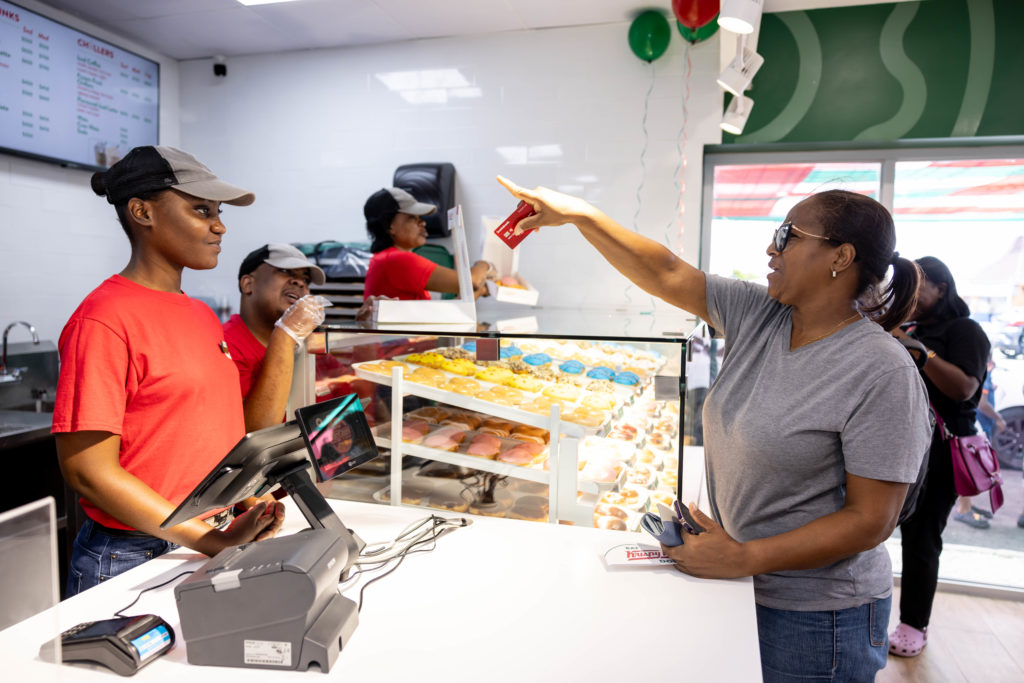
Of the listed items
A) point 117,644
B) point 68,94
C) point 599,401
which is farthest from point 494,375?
point 68,94

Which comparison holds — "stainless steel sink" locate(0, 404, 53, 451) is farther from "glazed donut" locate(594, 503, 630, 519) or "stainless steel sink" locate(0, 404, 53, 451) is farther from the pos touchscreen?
"glazed donut" locate(594, 503, 630, 519)

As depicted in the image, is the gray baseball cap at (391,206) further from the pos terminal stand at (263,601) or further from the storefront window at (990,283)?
the storefront window at (990,283)

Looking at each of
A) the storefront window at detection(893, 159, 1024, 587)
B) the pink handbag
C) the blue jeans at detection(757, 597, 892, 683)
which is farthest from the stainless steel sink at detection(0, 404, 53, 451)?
the storefront window at detection(893, 159, 1024, 587)

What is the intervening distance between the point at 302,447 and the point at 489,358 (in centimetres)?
62

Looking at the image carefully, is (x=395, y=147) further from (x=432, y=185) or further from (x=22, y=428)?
(x=22, y=428)

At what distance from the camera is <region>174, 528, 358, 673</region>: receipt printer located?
102 centimetres

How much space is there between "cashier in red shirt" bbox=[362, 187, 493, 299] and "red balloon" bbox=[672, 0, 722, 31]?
1707 mm

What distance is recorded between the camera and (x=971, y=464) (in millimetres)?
2850

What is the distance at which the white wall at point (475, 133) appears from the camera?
415 cm

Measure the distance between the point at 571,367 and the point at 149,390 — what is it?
117 cm

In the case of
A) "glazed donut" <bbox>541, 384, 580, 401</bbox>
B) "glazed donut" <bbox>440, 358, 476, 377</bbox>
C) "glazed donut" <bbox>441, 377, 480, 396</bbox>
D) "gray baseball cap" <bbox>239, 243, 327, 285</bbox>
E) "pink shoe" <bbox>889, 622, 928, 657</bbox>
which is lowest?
"pink shoe" <bbox>889, 622, 928, 657</bbox>

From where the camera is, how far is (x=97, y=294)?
4.77 ft

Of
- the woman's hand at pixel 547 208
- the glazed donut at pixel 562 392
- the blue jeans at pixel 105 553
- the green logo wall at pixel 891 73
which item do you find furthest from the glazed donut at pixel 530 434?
the green logo wall at pixel 891 73

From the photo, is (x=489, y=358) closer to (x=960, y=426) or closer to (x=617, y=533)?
(x=617, y=533)
